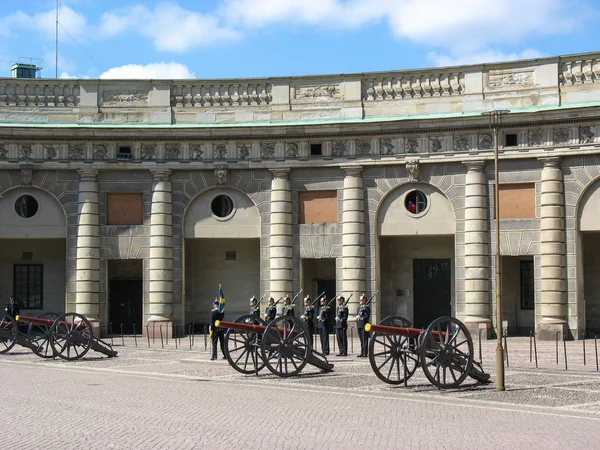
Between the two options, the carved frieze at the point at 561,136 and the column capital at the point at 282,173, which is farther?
the column capital at the point at 282,173

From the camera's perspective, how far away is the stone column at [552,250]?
3259cm

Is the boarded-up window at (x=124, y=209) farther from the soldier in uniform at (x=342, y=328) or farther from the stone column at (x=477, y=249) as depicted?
the stone column at (x=477, y=249)

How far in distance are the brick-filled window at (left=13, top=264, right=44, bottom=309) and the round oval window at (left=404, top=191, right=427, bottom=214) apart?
14.4 metres

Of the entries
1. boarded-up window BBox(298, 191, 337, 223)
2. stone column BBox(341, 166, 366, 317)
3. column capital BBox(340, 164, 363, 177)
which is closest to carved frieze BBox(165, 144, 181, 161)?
boarded-up window BBox(298, 191, 337, 223)

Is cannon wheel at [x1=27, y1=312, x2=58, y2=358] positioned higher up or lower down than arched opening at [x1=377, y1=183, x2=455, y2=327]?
lower down

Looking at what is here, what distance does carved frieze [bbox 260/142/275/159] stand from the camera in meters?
36.0

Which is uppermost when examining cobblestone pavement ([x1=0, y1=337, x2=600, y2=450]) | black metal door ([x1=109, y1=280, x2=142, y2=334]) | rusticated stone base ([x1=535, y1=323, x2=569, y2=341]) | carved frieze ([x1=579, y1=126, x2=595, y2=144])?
carved frieze ([x1=579, y1=126, x2=595, y2=144])

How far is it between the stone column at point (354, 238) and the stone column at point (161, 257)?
6395 millimetres

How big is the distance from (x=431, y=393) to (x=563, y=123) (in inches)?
634

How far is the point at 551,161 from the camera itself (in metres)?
32.8

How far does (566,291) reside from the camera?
107ft

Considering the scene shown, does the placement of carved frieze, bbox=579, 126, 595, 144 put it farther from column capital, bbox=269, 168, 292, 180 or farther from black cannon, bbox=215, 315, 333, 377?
black cannon, bbox=215, 315, 333, 377

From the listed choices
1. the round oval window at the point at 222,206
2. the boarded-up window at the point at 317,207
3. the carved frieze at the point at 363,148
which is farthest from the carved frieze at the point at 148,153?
the carved frieze at the point at 363,148

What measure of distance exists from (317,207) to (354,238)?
6.29 feet
